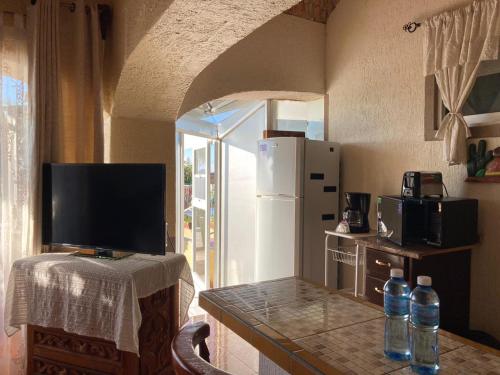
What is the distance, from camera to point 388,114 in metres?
3.39

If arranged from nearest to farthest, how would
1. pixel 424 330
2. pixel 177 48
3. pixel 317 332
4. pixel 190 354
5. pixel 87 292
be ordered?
pixel 190 354
pixel 424 330
pixel 317 332
pixel 87 292
pixel 177 48

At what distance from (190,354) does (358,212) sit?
2.74m

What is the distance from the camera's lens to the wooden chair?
661mm

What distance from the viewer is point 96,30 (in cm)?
266

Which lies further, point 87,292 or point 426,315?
point 87,292

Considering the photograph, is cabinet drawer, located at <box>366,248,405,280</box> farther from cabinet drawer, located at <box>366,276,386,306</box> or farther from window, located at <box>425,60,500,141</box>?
window, located at <box>425,60,500,141</box>

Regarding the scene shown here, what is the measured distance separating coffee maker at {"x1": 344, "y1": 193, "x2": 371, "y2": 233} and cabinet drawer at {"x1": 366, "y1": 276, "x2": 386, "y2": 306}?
572 millimetres

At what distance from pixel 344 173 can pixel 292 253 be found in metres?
0.97

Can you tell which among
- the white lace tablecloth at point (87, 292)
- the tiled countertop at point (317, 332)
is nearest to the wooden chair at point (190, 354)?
the tiled countertop at point (317, 332)

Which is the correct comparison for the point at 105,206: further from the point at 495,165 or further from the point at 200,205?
the point at 200,205

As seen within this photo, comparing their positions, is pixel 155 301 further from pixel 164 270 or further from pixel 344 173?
pixel 344 173

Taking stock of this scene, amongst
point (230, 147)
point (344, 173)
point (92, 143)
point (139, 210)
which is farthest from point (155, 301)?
point (230, 147)

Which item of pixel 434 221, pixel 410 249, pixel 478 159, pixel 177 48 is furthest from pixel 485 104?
pixel 177 48

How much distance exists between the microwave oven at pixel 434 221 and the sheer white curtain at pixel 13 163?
93.3 inches
